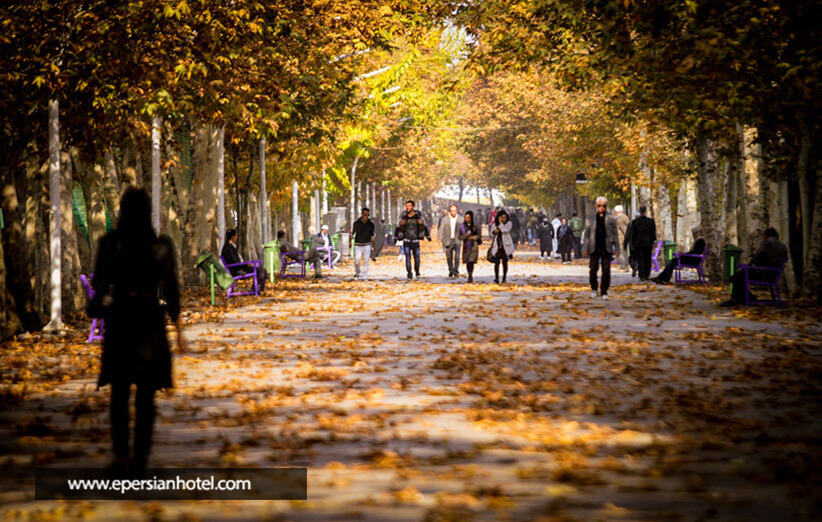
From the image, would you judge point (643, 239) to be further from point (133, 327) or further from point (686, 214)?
point (133, 327)

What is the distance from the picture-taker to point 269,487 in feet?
21.1

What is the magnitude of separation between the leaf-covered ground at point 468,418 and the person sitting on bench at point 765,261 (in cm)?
254

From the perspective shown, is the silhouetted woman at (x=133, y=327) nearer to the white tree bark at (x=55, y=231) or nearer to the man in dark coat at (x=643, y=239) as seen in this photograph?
the white tree bark at (x=55, y=231)

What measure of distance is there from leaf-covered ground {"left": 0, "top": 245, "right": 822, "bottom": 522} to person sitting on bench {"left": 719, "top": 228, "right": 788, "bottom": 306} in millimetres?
2537

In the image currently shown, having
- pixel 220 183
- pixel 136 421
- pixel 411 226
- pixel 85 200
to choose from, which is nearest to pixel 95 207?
pixel 85 200

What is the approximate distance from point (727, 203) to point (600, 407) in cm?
1929

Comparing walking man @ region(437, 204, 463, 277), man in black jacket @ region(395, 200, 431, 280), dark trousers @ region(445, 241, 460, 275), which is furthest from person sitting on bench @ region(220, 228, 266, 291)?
dark trousers @ region(445, 241, 460, 275)

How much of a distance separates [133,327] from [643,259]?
2312 centimetres

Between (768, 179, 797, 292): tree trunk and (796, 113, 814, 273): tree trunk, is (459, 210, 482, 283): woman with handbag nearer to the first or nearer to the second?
(768, 179, 797, 292): tree trunk

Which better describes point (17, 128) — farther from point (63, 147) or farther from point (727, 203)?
point (727, 203)

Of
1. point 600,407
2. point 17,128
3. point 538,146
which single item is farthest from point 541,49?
point 538,146

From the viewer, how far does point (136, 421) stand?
6.70 metres

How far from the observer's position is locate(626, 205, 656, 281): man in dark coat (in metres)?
27.5

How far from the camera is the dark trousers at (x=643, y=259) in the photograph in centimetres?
2829
